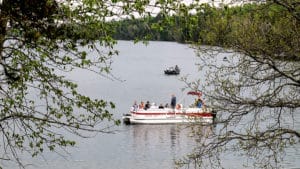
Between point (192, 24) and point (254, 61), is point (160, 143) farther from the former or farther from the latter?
point (192, 24)

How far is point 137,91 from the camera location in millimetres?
73938

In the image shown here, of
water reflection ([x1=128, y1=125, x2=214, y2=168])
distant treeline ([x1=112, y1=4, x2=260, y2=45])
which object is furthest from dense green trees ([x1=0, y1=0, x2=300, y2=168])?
water reflection ([x1=128, y1=125, x2=214, y2=168])

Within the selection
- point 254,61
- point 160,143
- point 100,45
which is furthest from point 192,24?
point 160,143

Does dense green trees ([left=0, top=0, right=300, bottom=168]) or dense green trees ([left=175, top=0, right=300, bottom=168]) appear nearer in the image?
dense green trees ([left=0, top=0, right=300, bottom=168])

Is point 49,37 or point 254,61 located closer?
point 49,37

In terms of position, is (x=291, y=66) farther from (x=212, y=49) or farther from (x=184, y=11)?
(x=184, y=11)

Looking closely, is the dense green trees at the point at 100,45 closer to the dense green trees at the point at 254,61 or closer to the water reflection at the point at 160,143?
the dense green trees at the point at 254,61

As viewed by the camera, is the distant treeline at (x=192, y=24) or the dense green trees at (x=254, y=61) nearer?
the distant treeline at (x=192, y=24)

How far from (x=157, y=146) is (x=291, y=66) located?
26.9 metres

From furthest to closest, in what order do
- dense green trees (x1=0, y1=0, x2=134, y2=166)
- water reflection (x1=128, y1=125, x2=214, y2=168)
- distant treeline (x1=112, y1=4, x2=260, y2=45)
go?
water reflection (x1=128, y1=125, x2=214, y2=168) → distant treeline (x1=112, y1=4, x2=260, y2=45) → dense green trees (x1=0, y1=0, x2=134, y2=166)

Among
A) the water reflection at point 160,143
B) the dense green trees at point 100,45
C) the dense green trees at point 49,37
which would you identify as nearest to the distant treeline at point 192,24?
the dense green trees at point 100,45

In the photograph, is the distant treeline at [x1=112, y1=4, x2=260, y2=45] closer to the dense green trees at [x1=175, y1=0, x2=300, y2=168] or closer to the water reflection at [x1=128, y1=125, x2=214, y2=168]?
the dense green trees at [x1=175, y1=0, x2=300, y2=168]

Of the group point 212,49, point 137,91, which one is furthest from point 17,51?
point 137,91

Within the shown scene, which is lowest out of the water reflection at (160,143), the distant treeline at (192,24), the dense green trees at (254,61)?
the water reflection at (160,143)
